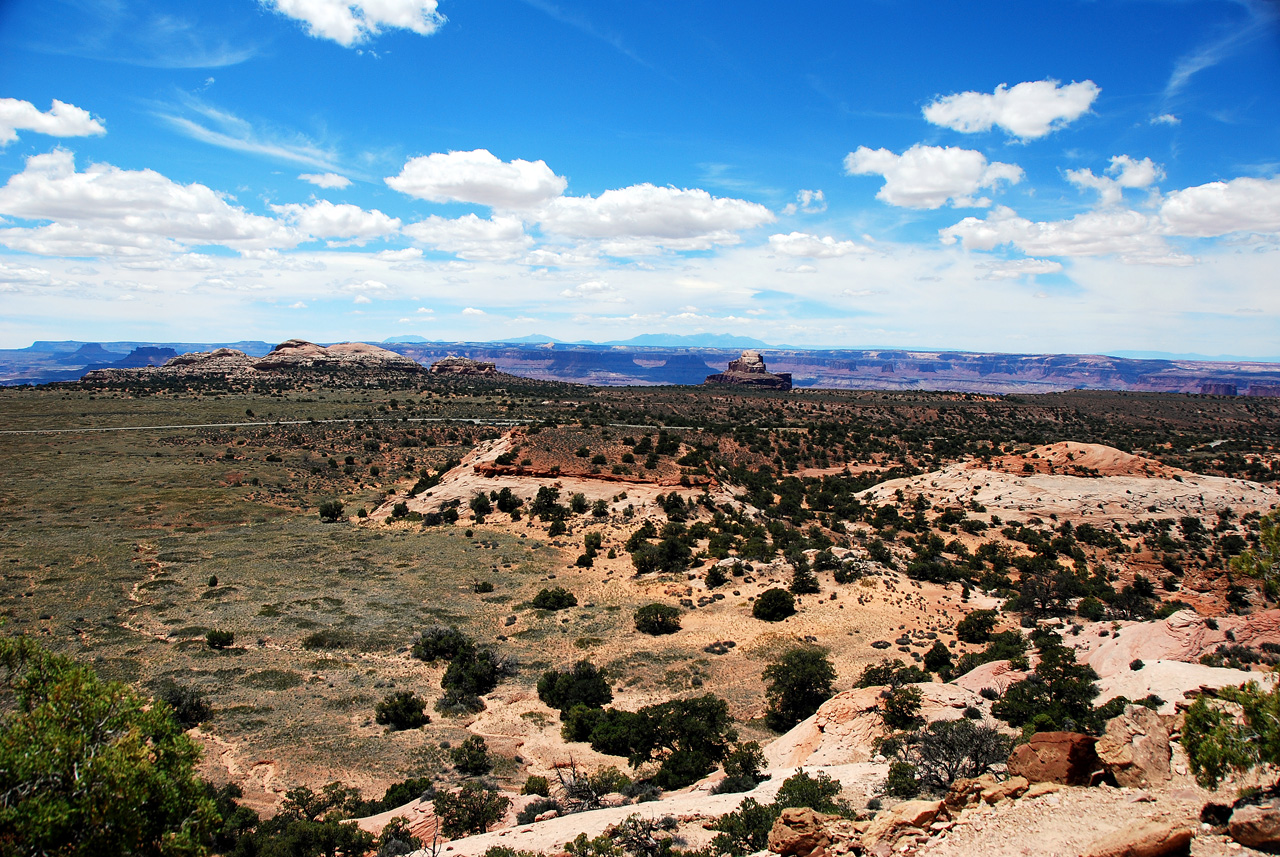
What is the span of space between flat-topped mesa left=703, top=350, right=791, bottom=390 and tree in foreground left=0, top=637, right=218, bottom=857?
148488 mm

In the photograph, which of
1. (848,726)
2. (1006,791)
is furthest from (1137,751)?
(848,726)

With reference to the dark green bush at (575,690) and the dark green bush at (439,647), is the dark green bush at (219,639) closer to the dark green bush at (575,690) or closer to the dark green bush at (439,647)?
the dark green bush at (439,647)

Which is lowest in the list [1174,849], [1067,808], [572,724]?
[572,724]

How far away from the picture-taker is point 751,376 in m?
162

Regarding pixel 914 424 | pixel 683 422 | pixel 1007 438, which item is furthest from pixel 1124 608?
pixel 914 424

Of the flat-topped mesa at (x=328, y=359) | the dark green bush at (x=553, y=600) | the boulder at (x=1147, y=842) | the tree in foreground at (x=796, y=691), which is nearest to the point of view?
the boulder at (x=1147, y=842)

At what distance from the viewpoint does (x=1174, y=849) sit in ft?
25.7

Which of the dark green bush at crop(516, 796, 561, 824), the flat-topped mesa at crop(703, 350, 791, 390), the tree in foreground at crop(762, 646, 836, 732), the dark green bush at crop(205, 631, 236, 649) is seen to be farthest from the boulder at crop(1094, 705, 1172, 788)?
the flat-topped mesa at crop(703, 350, 791, 390)

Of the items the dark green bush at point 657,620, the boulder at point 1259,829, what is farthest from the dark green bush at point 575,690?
the boulder at point 1259,829

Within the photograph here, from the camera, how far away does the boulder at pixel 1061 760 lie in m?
10.5

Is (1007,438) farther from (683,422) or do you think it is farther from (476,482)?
(476,482)

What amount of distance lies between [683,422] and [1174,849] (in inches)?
3019

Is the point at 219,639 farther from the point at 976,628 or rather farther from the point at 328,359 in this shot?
the point at 328,359

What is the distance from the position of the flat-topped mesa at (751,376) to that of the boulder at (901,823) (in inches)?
5724
